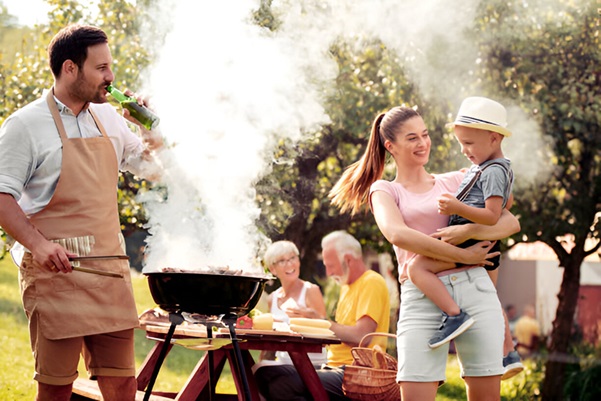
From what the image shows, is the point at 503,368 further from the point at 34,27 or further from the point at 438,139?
the point at 34,27

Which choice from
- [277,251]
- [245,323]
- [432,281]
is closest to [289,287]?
[277,251]

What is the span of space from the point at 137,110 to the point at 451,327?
1.55 m

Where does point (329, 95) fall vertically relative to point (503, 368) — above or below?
above

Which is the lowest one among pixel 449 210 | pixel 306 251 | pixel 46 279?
pixel 306 251

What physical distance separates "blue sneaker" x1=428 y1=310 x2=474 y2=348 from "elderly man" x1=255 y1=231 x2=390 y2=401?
1.60 m

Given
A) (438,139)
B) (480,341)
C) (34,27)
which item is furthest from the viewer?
(34,27)

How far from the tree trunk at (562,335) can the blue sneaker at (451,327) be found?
4.99 m

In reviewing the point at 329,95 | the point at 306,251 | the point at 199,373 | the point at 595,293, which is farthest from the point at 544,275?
the point at 199,373

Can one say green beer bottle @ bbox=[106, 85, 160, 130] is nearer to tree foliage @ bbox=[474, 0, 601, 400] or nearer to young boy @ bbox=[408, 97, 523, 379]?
young boy @ bbox=[408, 97, 523, 379]

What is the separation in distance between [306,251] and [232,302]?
202 inches

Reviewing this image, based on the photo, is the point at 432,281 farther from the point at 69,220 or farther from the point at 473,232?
the point at 69,220

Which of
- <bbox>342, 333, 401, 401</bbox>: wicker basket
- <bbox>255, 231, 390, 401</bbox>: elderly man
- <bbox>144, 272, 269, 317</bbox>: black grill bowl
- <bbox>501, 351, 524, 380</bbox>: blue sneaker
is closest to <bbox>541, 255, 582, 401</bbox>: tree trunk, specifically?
<bbox>255, 231, 390, 401</bbox>: elderly man

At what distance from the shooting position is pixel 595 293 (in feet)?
57.0

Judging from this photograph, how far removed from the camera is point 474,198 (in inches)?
126
